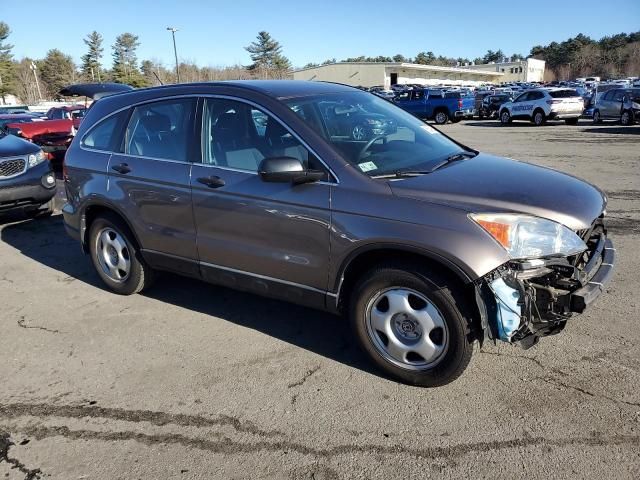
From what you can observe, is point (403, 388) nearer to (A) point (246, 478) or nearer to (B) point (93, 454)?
(A) point (246, 478)

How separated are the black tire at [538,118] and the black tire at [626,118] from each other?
3.35 meters

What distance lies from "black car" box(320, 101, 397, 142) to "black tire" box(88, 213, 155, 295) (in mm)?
2149

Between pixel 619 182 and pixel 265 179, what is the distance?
8.30m

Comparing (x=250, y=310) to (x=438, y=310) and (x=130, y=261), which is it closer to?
(x=130, y=261)

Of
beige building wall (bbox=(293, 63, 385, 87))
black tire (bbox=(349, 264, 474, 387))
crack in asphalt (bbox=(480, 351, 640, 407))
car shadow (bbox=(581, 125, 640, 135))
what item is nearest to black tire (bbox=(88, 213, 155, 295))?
black tire (bbox=(349, 264, 474, 387))

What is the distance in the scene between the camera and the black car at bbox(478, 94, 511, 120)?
101 ft

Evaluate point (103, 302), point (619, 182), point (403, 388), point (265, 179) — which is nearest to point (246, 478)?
point (403, 388)

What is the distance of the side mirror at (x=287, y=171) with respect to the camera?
3195 mm


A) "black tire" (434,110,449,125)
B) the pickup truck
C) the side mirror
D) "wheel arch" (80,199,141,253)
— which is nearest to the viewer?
the side mirror

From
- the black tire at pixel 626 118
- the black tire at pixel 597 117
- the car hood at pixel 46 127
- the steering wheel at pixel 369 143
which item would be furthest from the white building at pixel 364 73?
the steering wheel at pixel 369 143

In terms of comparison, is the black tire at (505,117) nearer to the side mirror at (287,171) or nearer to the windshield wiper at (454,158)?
the windshield wiper at (454,158)

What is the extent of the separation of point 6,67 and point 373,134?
285ft

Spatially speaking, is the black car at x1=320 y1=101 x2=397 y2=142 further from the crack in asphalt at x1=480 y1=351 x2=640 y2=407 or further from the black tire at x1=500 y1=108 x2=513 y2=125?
the black tire at x1=500 y1=108 x2=513 y2=125

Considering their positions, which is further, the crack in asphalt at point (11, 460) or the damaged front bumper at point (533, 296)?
the damaged front bumper at point (533, 296)
